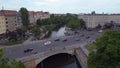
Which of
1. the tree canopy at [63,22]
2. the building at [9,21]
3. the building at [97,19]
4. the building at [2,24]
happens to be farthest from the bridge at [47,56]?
the building at [97,19]

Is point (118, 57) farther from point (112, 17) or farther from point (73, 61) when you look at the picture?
point (112, 17)

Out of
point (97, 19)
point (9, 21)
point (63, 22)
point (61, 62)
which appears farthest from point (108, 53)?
point (63, 22)

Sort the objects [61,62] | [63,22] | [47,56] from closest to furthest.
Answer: [47,56] → [61,62] → [63,22]

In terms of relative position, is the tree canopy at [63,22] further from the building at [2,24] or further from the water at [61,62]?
the water at [61,62]

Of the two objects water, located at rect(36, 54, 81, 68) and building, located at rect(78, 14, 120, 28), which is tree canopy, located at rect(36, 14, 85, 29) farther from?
water, located at rect(36, 54, 81, 68)


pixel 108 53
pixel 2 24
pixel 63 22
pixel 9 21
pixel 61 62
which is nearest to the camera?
pixel 108 53

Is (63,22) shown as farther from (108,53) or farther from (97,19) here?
(108,53)

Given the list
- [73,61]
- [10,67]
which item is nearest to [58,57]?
[73,61]
